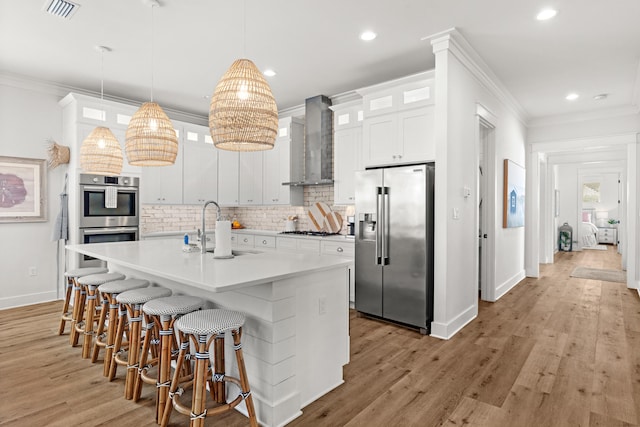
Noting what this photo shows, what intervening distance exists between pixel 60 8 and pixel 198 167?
305cm

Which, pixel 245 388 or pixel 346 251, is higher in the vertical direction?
pixel 346 251

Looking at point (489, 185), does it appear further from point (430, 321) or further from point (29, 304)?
point (29, 304)

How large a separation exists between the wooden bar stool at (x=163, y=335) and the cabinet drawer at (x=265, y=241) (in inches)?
118

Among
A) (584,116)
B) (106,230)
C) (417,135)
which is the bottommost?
(106,230)

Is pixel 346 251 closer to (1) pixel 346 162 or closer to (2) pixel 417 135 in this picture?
(1) pixel 346 162

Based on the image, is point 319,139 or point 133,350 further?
point 319,139

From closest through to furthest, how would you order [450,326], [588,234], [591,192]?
1. [450,326]
2. [588,234]
3. [591,192]

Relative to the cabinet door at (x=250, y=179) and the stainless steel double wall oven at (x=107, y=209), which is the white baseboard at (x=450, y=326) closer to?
the cabinet door at (x=250, y=179)

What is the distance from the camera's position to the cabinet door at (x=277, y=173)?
5.57m

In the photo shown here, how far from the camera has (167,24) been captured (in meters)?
3.11

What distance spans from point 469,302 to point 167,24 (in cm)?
407

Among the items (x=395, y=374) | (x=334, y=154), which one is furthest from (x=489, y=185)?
(x=395, y=374)

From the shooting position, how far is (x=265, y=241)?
5.54m

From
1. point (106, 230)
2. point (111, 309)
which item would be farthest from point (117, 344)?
point (106, 230)
